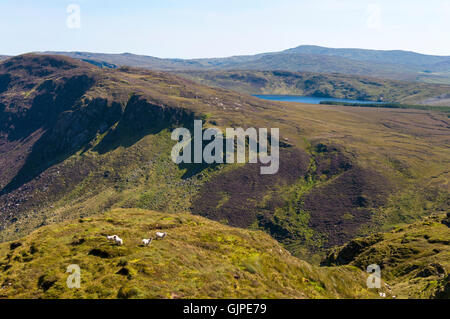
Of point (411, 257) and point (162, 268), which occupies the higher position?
point (162, 268)

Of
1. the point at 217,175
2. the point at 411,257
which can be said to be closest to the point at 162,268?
the point at 411,257

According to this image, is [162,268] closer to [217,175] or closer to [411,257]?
[411,257]

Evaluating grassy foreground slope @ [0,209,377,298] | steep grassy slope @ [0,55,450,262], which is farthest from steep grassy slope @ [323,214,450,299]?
steep grassy slope @ [0,55,450,262]

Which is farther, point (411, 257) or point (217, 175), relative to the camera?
point (217, 175)

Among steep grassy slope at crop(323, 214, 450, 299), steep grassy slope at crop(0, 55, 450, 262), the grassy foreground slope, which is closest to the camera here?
the grassy foreground slope

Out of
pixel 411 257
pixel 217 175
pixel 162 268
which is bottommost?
pixel 217 175

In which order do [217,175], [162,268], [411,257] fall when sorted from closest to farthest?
[162,268], [411,257], [217,175]

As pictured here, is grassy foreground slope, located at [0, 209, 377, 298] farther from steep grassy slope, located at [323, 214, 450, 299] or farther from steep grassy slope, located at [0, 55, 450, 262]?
steep grassy slope, located at [0, 55, 450, 262]
